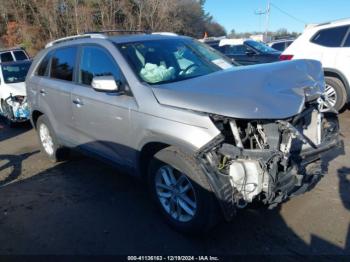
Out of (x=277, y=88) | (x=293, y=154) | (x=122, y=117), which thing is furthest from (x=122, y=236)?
(x=277, y=88)

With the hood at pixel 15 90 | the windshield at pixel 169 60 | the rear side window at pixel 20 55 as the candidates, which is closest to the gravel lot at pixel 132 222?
the windshield at pixel 169 60

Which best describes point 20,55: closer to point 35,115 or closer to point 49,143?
point 35,115

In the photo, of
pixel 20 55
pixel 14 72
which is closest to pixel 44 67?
pixel 14 72

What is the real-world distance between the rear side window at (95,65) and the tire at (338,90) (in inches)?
199

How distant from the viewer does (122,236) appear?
3514 millimetres

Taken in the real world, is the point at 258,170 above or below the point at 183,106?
below

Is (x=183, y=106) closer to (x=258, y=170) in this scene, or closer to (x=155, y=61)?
(x=258, y=170)

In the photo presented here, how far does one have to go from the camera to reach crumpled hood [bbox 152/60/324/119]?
2826 mm

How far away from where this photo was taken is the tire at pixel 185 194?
9.98ft

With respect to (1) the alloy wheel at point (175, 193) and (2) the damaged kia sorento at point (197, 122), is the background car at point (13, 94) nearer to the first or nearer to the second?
(2) the damaged kia sorento at point (197, 122)

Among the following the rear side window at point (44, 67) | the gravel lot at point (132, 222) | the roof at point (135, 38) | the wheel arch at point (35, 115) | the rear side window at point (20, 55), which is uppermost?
the roof at point (135, 38)

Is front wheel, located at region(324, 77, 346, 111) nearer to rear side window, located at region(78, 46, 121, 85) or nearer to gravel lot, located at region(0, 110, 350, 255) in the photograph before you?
gravel lot, located at region(0, 110, 350, 255)

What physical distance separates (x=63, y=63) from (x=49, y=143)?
1.51m

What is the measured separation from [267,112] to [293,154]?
1.93ft
